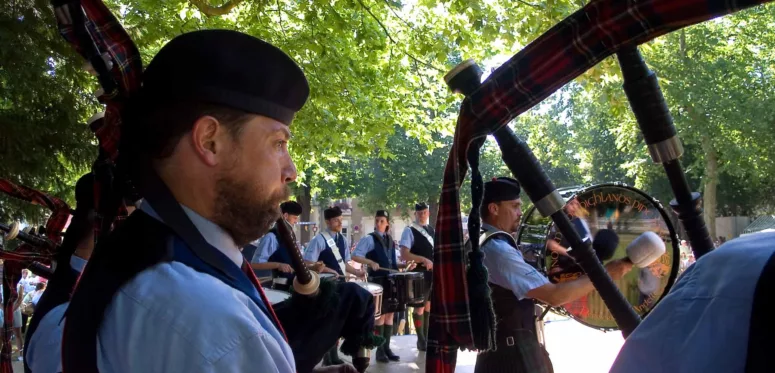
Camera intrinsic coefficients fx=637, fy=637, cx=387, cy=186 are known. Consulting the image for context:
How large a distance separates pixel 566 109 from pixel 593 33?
30.8 meters

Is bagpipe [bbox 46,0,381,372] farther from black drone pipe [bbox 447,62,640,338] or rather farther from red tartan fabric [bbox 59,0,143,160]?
black drone pipe [bbox 447,62,640,338]

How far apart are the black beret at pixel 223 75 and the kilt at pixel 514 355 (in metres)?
2.55

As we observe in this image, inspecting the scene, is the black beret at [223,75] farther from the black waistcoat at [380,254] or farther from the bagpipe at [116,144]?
the black waistcoat at [380,254]

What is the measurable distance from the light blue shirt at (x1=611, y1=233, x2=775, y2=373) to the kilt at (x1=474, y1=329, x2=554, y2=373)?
106 inches

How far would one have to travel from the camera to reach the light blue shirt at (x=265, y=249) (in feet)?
28.7

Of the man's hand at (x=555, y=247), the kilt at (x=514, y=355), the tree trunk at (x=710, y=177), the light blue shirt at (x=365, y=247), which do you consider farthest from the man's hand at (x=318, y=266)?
the tree trunk at (x=710, y=177)

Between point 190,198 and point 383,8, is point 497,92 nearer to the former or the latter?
point 190,198

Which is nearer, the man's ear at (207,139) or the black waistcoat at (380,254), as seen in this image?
the man's ear at (207,139)

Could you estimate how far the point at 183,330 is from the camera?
103 cm

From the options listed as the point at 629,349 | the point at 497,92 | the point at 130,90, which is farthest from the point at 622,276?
the point at 130,90

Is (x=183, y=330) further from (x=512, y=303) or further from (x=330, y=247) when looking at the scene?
(x=330, y=247)

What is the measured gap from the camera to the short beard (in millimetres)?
1260

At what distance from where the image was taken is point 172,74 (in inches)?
49.8

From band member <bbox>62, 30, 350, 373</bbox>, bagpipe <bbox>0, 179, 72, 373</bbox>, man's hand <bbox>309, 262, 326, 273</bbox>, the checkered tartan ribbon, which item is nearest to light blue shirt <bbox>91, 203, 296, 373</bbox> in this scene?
band member <bbox>62, 30, 350, 373</bbox>
